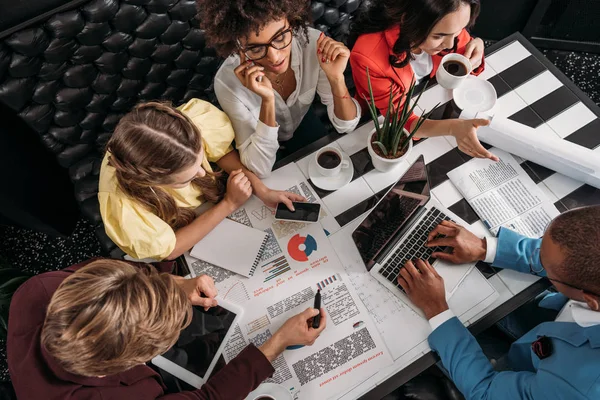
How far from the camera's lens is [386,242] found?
144cm

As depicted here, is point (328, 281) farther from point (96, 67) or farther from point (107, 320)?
point (96, 67)

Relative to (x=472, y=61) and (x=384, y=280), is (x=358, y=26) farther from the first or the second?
(x=384, y=280)

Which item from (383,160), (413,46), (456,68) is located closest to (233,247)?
(383,160)

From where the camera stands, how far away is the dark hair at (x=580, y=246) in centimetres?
107

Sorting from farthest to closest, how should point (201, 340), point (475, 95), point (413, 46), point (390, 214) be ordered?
1. point (475, 95)
2. point (413, 46)
3. point (390, 214)
4. point (201, 340)

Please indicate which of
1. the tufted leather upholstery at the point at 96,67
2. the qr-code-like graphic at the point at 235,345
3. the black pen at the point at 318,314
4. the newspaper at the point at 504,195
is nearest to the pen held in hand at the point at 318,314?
the black pen at the point at 318,314

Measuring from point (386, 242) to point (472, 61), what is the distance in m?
0.83

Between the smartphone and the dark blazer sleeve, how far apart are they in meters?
0.45

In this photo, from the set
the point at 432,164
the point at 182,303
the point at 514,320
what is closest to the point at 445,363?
the point at 514,320

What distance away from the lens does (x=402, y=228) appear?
1.46 meters

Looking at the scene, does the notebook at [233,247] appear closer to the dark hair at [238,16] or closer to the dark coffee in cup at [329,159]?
the dark coffee in cup at [329,159]

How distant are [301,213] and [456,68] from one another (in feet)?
2.71

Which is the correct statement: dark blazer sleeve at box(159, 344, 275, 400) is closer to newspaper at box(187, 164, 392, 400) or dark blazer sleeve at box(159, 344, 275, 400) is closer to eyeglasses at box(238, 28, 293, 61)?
newspaper at box(187, 164, 392, 400)

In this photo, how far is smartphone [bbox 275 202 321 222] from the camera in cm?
147
